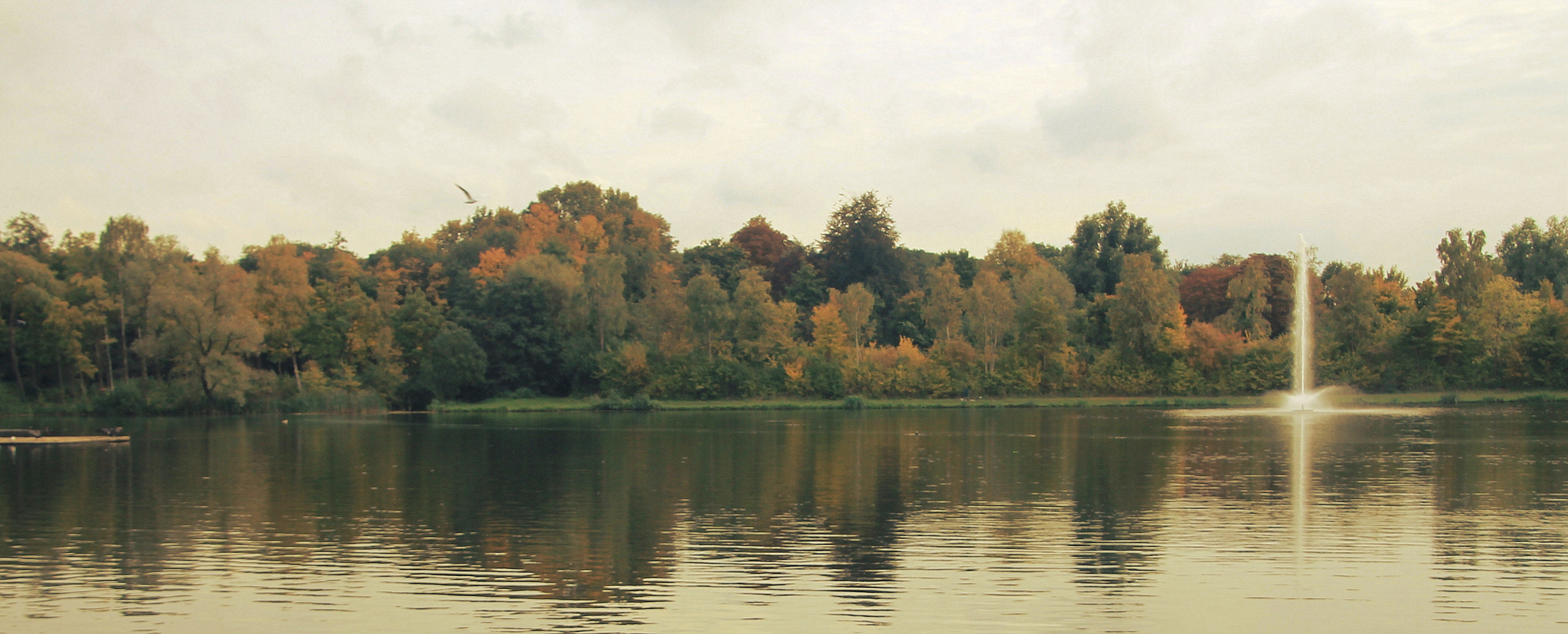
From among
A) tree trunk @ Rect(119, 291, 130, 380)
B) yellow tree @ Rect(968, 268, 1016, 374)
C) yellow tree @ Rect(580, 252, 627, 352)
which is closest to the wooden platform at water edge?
tree trunk @ Rect(119, 291, 130, 380)

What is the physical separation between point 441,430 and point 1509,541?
1725 inches

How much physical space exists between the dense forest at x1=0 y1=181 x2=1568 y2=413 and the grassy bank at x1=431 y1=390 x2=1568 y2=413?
1546mm

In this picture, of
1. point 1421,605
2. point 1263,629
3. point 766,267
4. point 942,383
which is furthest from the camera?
point 766,267

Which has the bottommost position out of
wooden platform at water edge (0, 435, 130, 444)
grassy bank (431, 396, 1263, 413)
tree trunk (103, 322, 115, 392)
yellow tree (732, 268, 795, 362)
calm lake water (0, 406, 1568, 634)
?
grassy bank (431, 396, 1263, 413)

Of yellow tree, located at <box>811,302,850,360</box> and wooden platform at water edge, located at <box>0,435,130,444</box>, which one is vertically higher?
yellow tree, located at <box>811,302,850,360</box>

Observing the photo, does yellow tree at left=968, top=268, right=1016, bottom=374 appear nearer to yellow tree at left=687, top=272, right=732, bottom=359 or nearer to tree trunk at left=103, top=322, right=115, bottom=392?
yellow tree at left=687, top=272, right=732, bottom=359

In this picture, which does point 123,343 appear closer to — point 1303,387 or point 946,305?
point 946,305

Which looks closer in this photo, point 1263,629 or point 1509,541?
point 1263,629

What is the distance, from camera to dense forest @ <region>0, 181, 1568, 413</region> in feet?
233

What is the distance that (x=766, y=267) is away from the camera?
103 meters

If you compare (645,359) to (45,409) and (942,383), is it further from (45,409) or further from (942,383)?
(45,409)

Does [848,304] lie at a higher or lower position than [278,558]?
higher

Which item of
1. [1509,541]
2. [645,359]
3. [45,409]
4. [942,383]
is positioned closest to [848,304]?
[942,383]

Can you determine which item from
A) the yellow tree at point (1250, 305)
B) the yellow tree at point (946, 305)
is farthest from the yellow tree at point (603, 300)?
the yellow tree at point (1250, 305)
